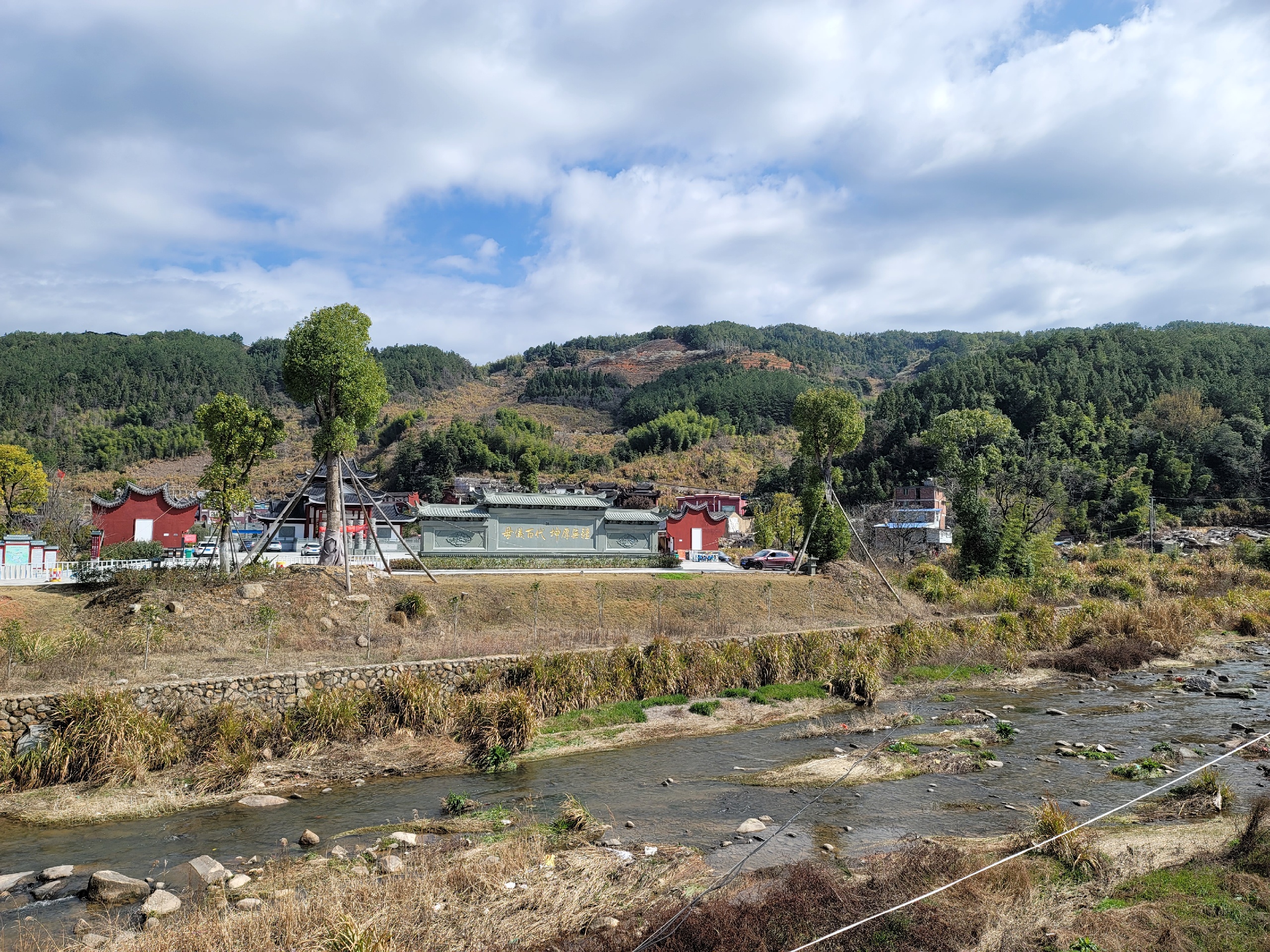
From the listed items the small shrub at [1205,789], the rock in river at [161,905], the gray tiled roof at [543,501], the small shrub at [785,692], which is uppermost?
the gray tiled roof at [543,501]

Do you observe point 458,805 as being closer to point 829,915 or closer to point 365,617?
point 829,915

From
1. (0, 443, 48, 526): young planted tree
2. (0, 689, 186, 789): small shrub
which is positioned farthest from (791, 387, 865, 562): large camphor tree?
(0, 443, 48, 526): young planted tree

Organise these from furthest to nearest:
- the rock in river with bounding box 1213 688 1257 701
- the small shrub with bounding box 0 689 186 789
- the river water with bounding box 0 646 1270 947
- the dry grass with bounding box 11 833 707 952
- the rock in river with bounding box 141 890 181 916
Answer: the rock in river with bounding box 1213 688 1257 701 → the small shrub with bounding box 0 689 186 789 → the river water with bounding box 0 646 1270 947 → the rock in river with bounding box 141 890 181 916 → the dry grass with bounding box 11 833 707 952

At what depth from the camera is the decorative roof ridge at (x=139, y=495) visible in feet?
148

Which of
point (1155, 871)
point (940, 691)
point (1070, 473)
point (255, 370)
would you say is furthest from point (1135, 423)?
point (255, 370)

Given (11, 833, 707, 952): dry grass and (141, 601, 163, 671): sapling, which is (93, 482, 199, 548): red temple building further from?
(11, 833, 707, 952): dry grass

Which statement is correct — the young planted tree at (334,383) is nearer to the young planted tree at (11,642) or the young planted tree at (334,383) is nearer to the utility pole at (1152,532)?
the young planted tree at (11,642)

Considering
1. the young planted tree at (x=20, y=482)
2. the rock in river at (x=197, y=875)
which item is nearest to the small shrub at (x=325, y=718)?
the rock in river at (x=197, y=875)

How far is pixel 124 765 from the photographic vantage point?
44.7ft

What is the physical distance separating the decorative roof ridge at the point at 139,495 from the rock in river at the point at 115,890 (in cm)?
4149

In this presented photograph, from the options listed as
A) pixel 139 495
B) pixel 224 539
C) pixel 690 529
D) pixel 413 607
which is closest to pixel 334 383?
pixel 224 539

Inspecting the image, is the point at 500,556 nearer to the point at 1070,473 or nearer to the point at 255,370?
the point at 1070,473

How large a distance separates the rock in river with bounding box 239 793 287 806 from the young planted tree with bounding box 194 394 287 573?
48.0ft

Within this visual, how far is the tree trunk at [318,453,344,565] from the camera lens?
28.8 m
